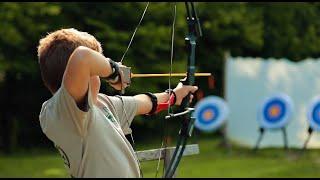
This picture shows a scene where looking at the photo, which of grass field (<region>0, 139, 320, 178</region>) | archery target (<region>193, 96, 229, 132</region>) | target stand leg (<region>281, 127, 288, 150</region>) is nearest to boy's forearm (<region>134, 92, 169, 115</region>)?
grass field (<region>0, 139, 320, 178</region>)

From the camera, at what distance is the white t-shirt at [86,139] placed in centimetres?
145

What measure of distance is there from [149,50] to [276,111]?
108 inches

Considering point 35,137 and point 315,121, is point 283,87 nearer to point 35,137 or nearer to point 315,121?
point 315,121

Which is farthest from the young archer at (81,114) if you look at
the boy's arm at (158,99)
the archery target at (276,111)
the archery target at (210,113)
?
the archery target at (210,113)

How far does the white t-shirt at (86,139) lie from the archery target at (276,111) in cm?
584

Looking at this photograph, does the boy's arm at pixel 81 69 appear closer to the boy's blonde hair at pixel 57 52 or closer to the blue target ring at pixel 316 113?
the boy's blonde hair at pixel 57 52

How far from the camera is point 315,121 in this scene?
268 inches

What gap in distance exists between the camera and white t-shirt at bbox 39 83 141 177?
145 cm

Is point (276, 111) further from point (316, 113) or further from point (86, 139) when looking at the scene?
point (86, 139)

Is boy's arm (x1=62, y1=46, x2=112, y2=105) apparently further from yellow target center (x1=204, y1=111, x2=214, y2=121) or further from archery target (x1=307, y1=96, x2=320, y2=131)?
yellow target center (x1=204, y1=111, x2=214, y2=121)

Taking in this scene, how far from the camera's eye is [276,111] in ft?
24.0

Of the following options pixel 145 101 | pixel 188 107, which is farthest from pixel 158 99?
pixel 188 107

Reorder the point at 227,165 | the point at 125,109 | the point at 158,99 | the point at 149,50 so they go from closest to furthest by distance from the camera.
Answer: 1. the point at 125,109
2. the point at 158,99
3. the point at 227,165
4. the point at 149,50

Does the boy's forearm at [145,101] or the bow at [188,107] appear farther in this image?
the boy's forearm at [145,101]
